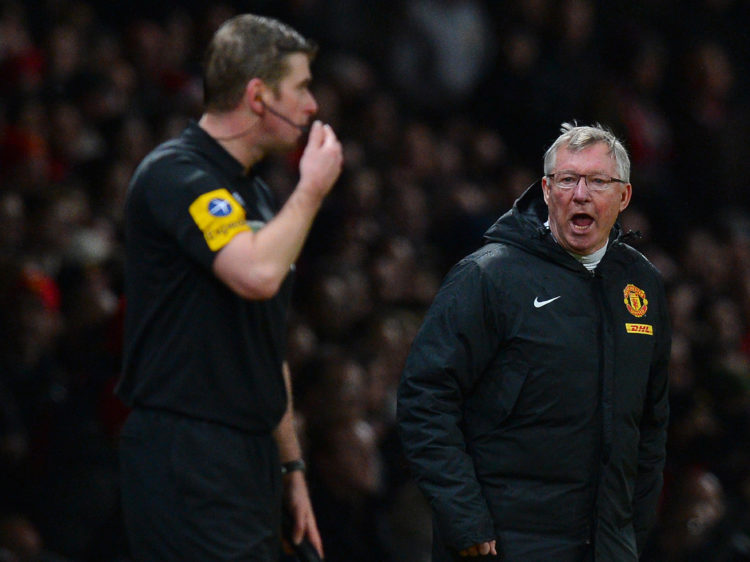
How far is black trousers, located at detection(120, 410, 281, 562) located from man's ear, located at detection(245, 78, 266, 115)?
803 millimetres

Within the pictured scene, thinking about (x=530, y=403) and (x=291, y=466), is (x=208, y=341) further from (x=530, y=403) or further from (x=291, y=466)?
(x=530, y=403)

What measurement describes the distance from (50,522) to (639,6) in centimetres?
773

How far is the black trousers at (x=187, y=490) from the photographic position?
125 inches

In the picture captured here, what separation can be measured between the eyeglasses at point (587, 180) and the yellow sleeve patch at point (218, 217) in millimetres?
849

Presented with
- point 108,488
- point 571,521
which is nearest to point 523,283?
point 571,521

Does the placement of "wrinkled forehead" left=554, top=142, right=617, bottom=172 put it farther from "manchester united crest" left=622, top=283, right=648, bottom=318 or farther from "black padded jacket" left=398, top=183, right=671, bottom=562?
"manchester united crest" left=622, top=283, right=648, bottom=318

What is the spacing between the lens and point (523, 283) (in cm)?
339

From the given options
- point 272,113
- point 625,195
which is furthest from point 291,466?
point 625,195

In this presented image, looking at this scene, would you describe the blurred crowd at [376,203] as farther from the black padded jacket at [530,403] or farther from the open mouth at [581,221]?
the black padded jacket at [530,403]

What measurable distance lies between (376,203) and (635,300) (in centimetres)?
509

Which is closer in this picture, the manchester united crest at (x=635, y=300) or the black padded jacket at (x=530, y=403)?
the black padded jacket at (x=530, y=403)

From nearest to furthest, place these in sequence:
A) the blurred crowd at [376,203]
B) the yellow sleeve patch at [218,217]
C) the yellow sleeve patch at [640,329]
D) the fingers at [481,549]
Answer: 1. the yellow sleeve patch at [218,217]
2. the fingers at [481,549]
3. the yellow sleeve patch at [640,329]
4. the blurred crowd at [376,203]

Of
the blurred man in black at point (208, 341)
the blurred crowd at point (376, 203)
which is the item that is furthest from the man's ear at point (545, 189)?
the blurred man in black at point (208, 341)

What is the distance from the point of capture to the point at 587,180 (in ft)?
11.2
